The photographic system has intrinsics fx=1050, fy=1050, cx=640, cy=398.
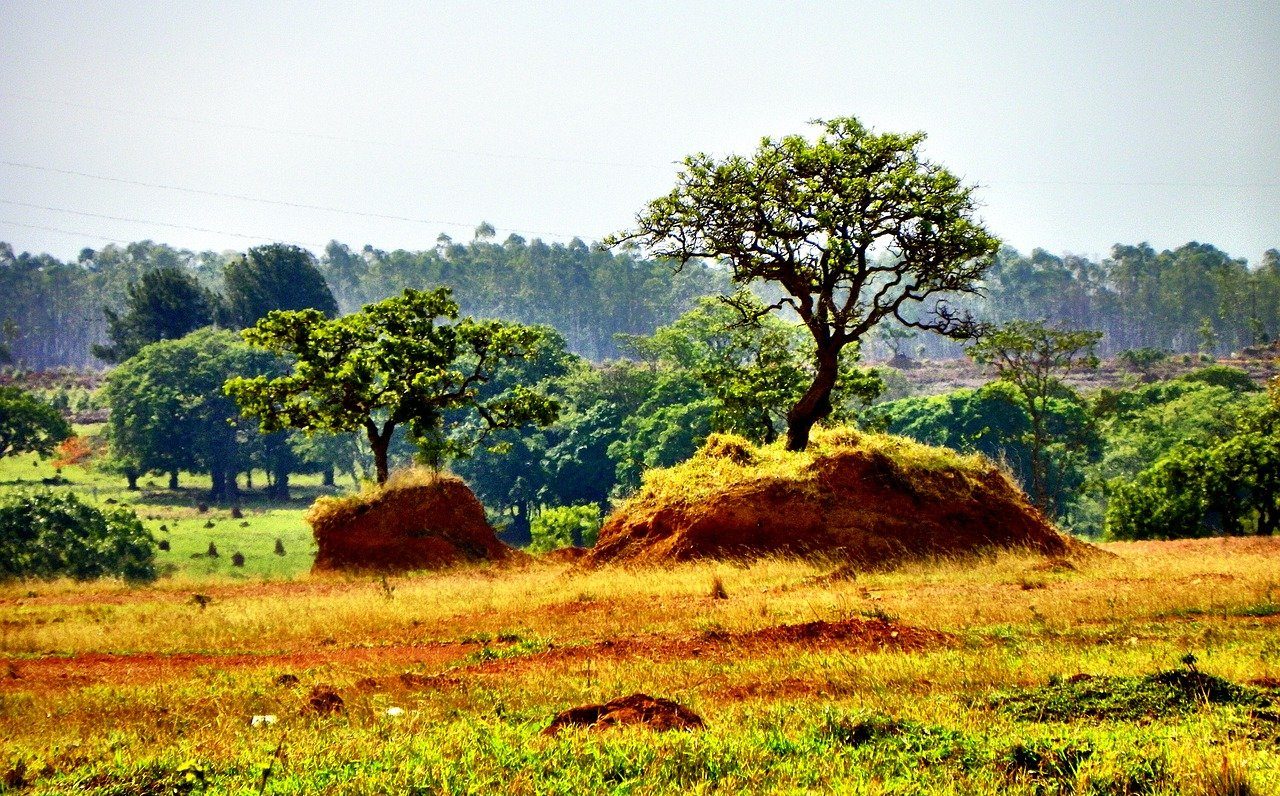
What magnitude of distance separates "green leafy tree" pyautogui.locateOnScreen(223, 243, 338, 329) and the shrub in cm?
5475

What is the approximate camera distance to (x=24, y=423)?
74438 mm

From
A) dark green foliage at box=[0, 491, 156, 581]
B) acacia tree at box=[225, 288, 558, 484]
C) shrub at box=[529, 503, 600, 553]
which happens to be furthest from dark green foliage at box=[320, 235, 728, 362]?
acacia tree at box=[225, 288, 558, 484]

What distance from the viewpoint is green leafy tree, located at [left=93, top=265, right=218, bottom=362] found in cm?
10669

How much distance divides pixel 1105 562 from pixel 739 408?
16294 millimetres

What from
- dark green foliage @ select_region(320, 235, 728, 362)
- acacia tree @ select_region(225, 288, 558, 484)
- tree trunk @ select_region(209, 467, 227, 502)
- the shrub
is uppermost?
dark green foliage @ select_region(320, 235, 728, 362)

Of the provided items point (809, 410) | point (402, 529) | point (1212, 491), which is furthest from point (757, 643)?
point (1212, 491)

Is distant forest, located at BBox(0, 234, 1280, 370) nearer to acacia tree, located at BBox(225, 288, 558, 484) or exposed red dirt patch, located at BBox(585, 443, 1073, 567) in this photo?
acacia tree, located at BBox(225, 288, 558, 484)

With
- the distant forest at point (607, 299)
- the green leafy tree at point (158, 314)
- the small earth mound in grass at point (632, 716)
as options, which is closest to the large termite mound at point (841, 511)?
the small earth mound in grass at point (632, 716)

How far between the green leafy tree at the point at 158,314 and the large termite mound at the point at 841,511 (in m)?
95.8

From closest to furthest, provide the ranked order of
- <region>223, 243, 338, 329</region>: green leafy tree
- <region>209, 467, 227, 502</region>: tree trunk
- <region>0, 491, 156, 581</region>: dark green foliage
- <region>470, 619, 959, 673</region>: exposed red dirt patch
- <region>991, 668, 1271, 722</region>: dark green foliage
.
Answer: <region>991, 668, 1271, 722</region>: dark green foliage
<region>470, 619, 959, 673</region>: exposed red dirt patch
<region>0, 491, 156, 581</region>: dark green foliage
<region>209, 467, 227, 502</region>: tree trunk
<region>223, 243, 338, 329</region>: green leafy tree

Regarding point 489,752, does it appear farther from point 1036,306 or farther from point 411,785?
point 1036,306

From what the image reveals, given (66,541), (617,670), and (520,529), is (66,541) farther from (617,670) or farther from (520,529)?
(617,670)

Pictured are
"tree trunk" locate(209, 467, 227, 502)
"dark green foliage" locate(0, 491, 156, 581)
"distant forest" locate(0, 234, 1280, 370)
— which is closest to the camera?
"dark green foliage" locate(0, 491, 156, 581)

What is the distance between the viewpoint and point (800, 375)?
124ft
